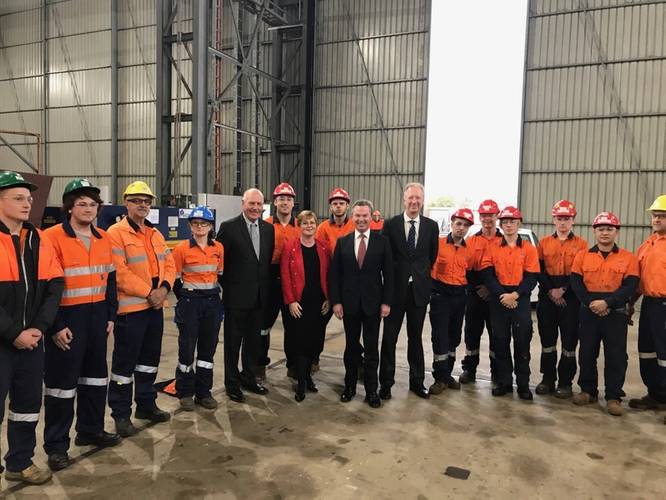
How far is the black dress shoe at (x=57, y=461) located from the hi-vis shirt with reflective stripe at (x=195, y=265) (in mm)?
1445

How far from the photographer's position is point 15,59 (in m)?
17.1

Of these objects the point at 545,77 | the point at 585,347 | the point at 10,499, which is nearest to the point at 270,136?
the point at 545,77

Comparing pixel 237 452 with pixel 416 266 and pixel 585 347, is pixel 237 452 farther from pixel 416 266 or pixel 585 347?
pixel 585 347

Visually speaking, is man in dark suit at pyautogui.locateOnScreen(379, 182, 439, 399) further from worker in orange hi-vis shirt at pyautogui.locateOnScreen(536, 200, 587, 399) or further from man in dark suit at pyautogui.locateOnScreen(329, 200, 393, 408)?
worker in orange hi-vis shirt at pyautogui.locateOnScreen(536, 200, 587, 399)

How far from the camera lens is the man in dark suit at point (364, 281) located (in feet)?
14.1

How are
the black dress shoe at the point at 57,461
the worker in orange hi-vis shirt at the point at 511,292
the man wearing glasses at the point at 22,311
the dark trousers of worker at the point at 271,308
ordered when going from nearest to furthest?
the man wearing glasses at the point at 22,311 → the black dress shoe at the point at 57,461 → the worker in orange hi-vis shirt at the point at 511,292 → the dark trousers of worker at the point at 271,308

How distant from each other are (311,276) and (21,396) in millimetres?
2311

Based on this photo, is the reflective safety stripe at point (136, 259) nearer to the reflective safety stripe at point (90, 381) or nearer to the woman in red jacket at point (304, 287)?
the reflective safety stripe at point (90, 381)

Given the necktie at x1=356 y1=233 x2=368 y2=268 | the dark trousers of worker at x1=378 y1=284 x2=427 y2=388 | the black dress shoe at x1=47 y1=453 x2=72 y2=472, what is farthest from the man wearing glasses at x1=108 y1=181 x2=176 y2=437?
the dark trousers of worker at x1=378 y1=284 x2=427 y2=388

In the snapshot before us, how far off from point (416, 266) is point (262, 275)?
4.53ft

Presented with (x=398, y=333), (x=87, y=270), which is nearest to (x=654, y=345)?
(x=398, y=333)

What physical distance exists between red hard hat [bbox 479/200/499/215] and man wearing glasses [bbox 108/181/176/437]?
2.93 metres

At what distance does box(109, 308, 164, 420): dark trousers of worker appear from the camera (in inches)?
141

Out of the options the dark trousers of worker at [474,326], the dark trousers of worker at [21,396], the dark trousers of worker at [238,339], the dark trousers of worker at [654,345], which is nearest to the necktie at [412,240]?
the dark trousers of worker at [474,326]
